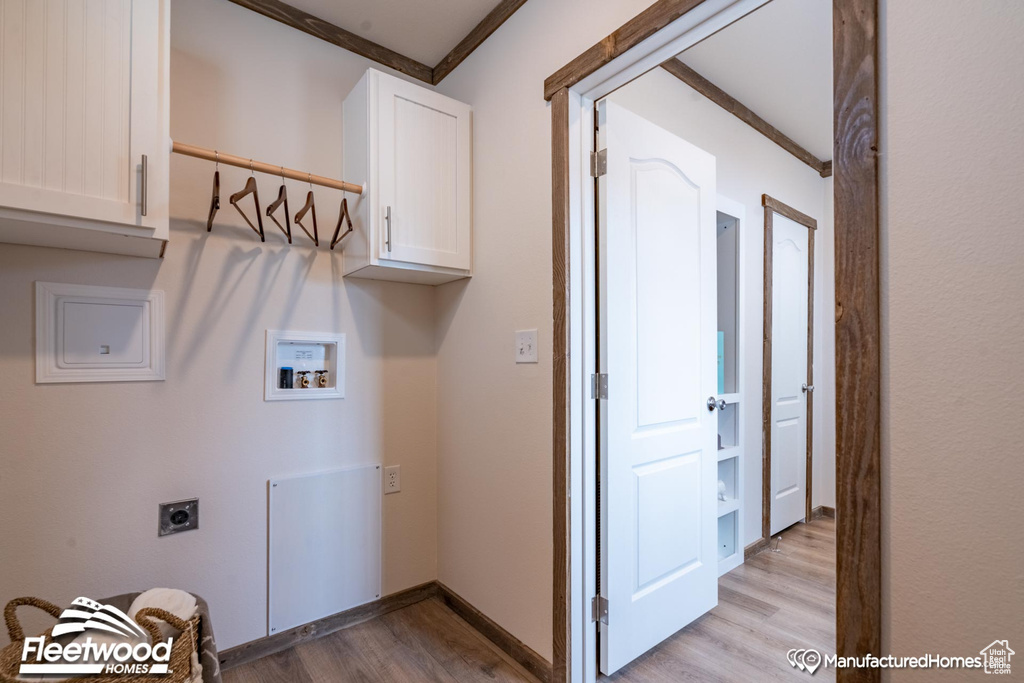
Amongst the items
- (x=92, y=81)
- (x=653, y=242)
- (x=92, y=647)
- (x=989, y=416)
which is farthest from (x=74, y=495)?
(x=989, y=416)

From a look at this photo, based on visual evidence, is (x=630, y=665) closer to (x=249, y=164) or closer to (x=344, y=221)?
(x=344, y=221)

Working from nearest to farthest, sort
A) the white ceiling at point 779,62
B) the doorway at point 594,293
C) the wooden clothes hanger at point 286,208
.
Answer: the doorway at point 594,293 < the wooden clothes hanger at point 286,208 < the white ceiling at point 779,62

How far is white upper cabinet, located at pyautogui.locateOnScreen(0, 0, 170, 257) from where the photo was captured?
1.21 metres

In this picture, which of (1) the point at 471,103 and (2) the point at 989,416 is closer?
(2) the point at 989,416

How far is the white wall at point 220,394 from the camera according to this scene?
1512 millimetres

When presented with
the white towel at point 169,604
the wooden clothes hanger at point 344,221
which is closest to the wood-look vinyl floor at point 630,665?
the white towel at point 169,604

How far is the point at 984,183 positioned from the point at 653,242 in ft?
3.67

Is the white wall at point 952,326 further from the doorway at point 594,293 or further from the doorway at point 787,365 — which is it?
the doorway at point 787,365

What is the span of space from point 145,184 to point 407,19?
130cm

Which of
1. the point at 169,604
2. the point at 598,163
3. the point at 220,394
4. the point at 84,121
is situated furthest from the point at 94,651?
the point at 598,163

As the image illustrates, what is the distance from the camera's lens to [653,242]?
6.33 ft

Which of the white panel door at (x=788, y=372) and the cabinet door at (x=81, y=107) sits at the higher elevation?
the cabinet door at (x=81, y=107)

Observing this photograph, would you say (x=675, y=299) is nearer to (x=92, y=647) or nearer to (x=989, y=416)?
(x=989, y=416)

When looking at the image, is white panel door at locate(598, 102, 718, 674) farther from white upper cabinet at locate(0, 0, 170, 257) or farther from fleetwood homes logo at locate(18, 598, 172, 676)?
white upper cabinet at locate(0, 0, 170, 257)
